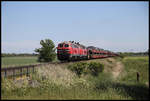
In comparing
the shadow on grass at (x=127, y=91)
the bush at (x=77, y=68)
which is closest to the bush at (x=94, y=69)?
the bush at (x=77, y=68)

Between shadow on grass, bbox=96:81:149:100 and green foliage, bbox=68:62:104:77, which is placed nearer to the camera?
shadow on grass, bbox=96:81:149:100

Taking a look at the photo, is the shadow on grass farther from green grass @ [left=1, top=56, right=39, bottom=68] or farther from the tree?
green grass @ [left=1, top=56, right=39, bottom=68]

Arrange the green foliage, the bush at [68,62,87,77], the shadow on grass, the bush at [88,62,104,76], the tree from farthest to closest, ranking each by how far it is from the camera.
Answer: the bush at [88,62,104,76] < the green foliage < the bush at [68,62,87,77] < the shadow on grass < the tree

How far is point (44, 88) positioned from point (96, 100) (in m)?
4.37

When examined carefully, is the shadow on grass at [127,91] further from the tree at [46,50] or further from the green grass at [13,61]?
Answer: the green grass at [13,61]

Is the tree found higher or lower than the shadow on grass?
higher

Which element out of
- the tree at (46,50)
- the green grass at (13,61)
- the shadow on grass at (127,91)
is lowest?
the shadow on grass at (127,91)

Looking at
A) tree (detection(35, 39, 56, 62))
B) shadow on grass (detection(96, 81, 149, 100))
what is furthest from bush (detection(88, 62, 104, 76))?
tree (detection(35, 39, 56, 62))

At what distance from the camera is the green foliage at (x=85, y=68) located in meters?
24.0

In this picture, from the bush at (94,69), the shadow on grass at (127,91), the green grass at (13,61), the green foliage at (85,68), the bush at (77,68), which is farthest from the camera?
the bush at (94,69)

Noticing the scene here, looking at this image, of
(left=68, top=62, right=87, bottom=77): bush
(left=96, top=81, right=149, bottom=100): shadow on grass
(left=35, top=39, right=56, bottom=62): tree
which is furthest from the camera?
(left=68, top=62, right=87, bottom=77): bush

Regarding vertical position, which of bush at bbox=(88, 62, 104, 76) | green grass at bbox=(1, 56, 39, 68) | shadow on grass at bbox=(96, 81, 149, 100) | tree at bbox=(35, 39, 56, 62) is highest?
tree at bbox=(35, 39, 56, 62)

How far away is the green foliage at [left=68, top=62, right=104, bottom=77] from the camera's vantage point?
23969 millimetres

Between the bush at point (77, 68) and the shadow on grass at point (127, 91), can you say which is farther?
the bush at point (77, 68)
